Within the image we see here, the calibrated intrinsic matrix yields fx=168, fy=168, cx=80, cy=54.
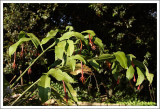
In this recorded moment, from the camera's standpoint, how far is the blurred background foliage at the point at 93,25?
11.4ft

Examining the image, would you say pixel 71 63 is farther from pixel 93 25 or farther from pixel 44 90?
pixel 93 25

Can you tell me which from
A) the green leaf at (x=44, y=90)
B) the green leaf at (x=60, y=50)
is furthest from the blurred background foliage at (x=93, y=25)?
the green leaf at (x=44, y=90)

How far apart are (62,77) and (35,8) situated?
124 inches

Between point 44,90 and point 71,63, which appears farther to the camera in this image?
point 71,63

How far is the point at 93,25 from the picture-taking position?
3.87 meters

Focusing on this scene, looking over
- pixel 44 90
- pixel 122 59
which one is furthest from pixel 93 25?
pixel 44 90

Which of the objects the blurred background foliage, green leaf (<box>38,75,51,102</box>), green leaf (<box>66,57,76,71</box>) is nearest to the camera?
green leaf (<box>38,75,51,102</box>)

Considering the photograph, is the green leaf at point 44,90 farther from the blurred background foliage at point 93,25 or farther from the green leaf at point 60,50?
the blurred background foliage at point 93,25

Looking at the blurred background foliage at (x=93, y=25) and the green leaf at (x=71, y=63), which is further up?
the blurred background foliage at (x=93, y=25)

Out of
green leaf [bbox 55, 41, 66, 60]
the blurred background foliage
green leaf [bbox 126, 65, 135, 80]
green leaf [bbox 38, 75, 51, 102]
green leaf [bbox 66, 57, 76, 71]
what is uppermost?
the blurred background foliage

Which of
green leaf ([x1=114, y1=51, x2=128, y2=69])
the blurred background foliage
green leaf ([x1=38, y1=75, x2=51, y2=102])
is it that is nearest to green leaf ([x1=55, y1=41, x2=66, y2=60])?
green leaf ([x1=38, y1=75, x2=51, y2=102])

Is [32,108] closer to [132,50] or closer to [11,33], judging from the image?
[11,33]

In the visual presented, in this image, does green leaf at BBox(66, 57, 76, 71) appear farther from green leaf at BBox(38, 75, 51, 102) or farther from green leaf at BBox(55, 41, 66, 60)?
green leaf at BBox(38, 75, 51, 102)

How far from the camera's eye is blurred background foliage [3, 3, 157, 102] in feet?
11.4
